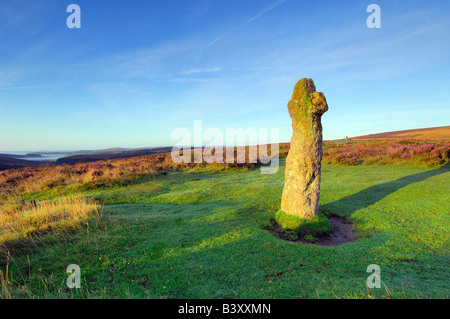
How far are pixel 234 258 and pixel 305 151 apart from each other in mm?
4219

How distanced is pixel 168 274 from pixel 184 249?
1.07 m

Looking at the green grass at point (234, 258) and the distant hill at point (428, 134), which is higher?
the distant hill at point (428, 134)

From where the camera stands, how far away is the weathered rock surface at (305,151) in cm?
708

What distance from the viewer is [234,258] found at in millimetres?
4844

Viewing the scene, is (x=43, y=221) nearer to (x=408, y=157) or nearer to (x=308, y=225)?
(x=308, y=225)

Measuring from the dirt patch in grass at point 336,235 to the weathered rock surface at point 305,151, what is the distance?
791 millimetres

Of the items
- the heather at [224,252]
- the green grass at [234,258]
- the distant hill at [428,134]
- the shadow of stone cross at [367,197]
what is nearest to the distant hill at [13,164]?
the heather at [224,252]

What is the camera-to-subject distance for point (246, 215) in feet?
25.6

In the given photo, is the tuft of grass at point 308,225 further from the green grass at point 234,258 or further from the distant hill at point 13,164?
the distant hill at point 13,164

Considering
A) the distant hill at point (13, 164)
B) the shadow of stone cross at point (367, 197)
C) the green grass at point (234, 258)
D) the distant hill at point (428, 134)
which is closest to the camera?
the green grass at point (234, 258)

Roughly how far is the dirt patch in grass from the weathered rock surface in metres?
0.79

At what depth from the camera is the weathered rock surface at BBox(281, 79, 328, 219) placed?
7082mm
